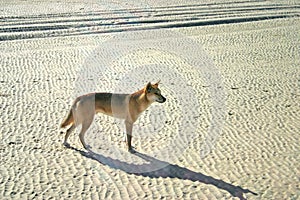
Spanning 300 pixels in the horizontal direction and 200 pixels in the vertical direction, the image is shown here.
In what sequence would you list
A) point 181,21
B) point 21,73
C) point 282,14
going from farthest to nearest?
1. point 282,14
2. point 181,21
3. point 21,73

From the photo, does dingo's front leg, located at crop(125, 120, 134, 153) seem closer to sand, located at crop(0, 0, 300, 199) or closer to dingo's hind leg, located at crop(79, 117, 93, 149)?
sand, located at crop(0, 0, 300, 199)

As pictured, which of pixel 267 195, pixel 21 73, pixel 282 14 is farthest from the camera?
pixel 282 14

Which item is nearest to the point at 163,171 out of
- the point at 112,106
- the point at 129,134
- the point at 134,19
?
the point at 129,134

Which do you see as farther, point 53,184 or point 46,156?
point 46,156

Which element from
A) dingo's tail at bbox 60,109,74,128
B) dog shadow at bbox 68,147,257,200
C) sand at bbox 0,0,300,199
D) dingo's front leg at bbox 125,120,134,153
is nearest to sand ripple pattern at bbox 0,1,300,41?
sand at bbox 0,0,300,199

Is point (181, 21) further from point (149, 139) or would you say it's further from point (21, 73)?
point (149, 139)

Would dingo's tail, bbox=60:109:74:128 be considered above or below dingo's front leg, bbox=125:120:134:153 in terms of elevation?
above

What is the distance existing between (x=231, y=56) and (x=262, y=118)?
647 centimetres

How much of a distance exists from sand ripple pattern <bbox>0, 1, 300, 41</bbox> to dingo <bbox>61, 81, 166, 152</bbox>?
1244cm

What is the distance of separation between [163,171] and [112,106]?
5.52 feet

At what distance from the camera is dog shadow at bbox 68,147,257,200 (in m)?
8.50

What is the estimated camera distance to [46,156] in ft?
31.3

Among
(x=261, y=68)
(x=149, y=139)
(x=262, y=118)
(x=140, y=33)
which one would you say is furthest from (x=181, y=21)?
(x=149, y=139)

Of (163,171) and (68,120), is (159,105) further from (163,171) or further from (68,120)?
(163,171)
